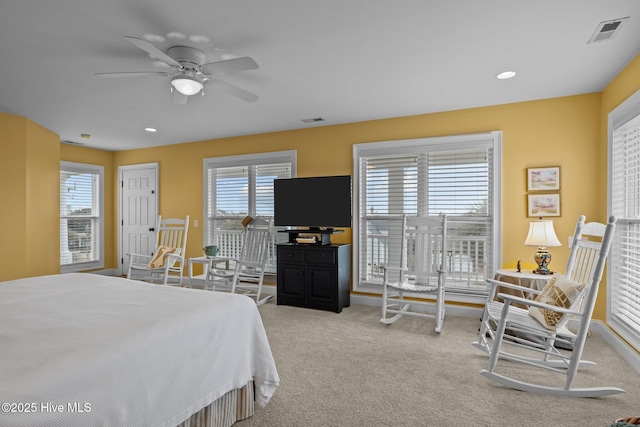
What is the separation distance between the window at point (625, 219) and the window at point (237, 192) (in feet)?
12.0

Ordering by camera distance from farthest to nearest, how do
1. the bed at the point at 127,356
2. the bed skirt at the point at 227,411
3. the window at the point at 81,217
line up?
the window at the point at 81,217
the bed skirt at the point at 227,411
the bed at the point at 127,356

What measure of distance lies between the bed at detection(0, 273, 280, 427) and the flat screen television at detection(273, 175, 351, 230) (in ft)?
8.25

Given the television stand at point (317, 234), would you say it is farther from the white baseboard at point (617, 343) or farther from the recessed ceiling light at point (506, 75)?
the white baseboard at point (617, 343)

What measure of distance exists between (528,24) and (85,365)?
3010 millimetres

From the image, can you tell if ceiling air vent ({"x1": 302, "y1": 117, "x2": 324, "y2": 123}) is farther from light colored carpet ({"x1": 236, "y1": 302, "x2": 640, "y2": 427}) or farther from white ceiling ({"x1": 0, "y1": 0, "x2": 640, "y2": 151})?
light colored carpet ({"x1": 236, "y1": 302, "x2": 640, "y2": 427})

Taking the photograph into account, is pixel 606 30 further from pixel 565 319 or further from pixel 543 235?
pixel 565 319

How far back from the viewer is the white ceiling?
2.11 metres

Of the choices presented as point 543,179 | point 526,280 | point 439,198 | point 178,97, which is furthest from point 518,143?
point 178,97

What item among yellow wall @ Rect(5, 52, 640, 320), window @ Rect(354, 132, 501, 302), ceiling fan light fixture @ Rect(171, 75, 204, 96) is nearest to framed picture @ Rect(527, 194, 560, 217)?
yellow wall @ Rect(5, 52, 640, 320)

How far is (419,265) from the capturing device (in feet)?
13.2

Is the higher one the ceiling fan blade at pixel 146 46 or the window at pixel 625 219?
the ceiling fan blade at pixel 146 46

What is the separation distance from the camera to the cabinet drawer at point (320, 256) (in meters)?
4.24

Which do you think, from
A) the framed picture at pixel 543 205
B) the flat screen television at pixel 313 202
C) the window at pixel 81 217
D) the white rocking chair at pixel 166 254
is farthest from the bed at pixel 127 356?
the window at pixel 81 217

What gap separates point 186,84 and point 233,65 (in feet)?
1.81
